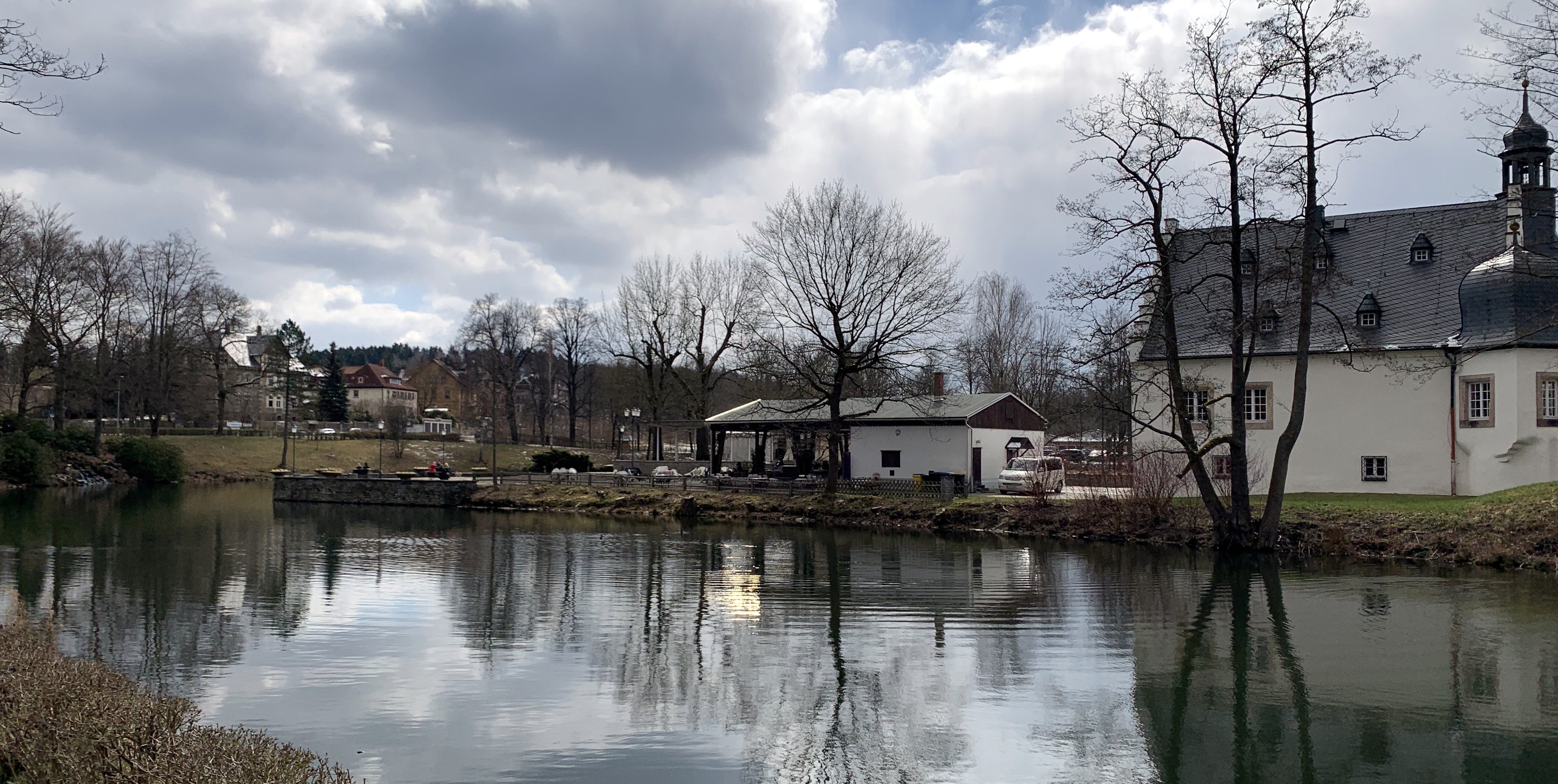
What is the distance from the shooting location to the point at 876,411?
39.4 meters

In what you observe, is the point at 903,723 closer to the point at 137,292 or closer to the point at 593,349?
the point at 137,292

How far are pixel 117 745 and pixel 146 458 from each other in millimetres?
57315

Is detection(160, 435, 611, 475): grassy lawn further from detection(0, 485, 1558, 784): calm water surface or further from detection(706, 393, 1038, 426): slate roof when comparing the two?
detection(0, 485, 1558, 784): calm water surface

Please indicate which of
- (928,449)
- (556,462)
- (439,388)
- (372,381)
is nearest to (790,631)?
(928,449)

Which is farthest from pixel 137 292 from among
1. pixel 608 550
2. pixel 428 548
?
pixel 608 550

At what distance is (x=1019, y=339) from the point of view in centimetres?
6284

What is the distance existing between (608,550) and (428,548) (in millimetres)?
5274

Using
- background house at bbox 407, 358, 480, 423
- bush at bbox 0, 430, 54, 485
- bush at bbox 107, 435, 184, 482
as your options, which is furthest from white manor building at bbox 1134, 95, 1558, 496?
background house at bbox 407, 358, 480, 423

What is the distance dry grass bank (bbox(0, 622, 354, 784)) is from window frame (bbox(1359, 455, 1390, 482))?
103ft

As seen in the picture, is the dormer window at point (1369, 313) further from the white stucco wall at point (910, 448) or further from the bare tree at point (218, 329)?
the bare tree at point (218, 329)

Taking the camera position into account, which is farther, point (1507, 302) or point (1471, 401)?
point (1471, 401)

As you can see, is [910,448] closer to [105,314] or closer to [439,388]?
[105,314]

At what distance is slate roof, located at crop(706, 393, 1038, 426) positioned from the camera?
131ft

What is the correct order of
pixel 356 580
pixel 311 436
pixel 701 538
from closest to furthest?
pixel 356 580 → pixel 701 538 → pixel 311 436
